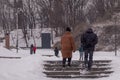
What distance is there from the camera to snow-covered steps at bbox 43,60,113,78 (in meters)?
16.5

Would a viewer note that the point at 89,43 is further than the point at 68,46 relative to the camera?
No

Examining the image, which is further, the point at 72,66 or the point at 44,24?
the point at 44,24

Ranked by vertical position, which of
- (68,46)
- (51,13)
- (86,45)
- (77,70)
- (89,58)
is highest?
(86,45)

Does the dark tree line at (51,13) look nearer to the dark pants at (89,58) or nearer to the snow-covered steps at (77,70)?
the snow-covered steps at (77,70)

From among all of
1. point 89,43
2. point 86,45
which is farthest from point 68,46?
point 89,43

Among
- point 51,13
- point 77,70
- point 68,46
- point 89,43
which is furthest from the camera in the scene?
point 51,13

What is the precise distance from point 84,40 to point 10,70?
10.7 ft

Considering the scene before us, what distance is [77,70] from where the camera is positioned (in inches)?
671

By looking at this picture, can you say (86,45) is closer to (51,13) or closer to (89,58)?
(89,58)

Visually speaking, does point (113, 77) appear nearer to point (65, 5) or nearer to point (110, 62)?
point (110, 62)

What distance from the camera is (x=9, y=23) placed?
86.8 m

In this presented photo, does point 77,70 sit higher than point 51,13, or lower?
lower

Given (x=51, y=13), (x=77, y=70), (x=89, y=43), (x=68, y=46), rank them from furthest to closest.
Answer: (x=51, y=13) → (x=77, y=70) → (x=68, y=46) → (x=89, y=43)

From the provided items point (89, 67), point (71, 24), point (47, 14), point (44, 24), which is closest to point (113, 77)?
point (89, 67)
